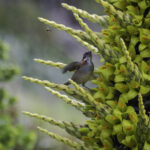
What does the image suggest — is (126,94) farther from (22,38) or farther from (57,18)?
(57,18)

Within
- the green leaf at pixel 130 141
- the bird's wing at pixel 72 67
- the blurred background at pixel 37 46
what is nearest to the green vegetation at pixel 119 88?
the green leaf at pixel 130 141

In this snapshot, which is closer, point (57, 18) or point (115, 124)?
point (115, 124)

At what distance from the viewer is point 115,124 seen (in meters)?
2.08

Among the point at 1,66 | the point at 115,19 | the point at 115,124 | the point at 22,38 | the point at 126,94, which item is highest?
the point at 115,19

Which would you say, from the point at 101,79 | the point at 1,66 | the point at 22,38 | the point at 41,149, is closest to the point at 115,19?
the point at 101,79

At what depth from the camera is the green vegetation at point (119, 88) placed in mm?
2023

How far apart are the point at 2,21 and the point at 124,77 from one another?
1983 cm

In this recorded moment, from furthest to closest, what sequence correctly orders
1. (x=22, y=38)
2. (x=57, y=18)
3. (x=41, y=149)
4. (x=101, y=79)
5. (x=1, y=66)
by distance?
(x=57, y=18)
(x=22, y=38)
(x=41, y=149)
(x=1, y=66)
(x=101, y=79)

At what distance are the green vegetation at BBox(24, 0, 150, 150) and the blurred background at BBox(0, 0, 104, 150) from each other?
13770 millimetres

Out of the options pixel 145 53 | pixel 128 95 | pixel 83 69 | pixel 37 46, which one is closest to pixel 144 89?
pixel 128 95

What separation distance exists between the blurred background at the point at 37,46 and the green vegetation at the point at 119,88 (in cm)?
1377

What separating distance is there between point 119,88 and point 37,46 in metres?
19.3

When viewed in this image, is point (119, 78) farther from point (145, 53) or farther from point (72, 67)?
point (72, 67)

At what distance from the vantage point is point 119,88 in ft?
6.86
